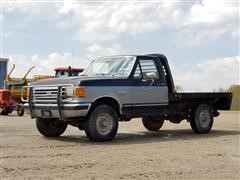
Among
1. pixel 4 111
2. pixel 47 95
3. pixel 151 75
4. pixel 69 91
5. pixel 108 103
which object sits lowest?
pixel 4 111

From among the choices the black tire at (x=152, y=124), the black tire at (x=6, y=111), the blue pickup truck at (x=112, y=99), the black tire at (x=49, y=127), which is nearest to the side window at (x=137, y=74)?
the blue pickup truck at (x=112, y=99)

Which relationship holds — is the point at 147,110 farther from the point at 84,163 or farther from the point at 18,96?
the point at 18,96

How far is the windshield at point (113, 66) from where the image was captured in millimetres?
13148

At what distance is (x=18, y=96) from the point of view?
30375 millimetres

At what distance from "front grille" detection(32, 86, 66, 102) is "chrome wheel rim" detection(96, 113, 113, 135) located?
1.01 meters

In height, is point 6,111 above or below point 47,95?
below

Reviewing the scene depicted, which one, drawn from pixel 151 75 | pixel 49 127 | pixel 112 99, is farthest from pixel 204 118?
pixel 49 127

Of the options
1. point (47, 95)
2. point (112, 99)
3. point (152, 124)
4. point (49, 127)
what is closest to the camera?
point (47, 95)

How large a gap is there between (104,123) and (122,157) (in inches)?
111

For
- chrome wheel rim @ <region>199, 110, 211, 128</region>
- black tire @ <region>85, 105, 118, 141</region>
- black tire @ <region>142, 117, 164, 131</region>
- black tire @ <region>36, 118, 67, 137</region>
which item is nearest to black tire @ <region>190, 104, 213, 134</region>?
chrome wheel rim @ <region>199, 110, 211, 128</region>

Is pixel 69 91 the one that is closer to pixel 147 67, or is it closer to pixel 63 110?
pixel 63 110

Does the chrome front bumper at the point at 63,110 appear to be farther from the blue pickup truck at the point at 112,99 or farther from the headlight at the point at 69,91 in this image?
the headlight at the point at 69,91

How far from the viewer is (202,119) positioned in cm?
1498

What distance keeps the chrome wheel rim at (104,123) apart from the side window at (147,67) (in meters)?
1.63
